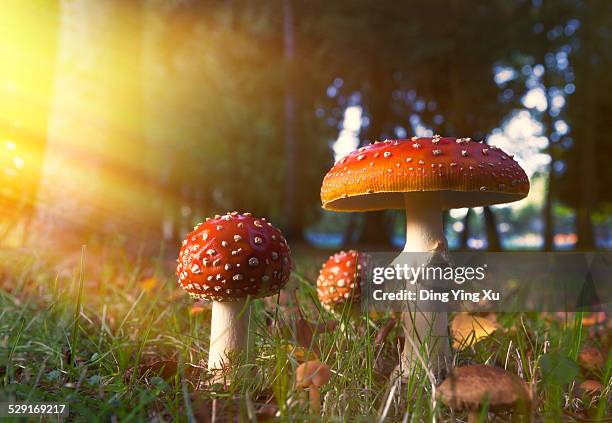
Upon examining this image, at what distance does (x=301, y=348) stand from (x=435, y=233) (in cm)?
83

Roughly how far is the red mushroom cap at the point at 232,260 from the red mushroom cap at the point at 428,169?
0.41 metres

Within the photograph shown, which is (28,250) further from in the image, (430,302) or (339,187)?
(430,302)

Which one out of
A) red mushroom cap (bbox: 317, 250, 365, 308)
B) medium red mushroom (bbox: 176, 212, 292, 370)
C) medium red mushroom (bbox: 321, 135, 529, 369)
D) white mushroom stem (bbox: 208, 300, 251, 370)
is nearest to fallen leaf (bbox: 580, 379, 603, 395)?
medium red mushroom (bbox: 321, 135, 529, 369)

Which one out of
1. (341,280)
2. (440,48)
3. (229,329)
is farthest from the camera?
(440,48)

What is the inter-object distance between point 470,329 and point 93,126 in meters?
7.40

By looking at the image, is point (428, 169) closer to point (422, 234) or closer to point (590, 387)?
point (422, 234)

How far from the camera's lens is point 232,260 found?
6.12 feet

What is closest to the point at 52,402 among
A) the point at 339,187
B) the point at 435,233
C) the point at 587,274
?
the point at 339,187

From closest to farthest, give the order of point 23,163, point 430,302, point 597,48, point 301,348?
point 301,348, point 430,302, point 23,163, point 597,48

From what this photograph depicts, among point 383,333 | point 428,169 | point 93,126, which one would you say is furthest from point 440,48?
point 383,333

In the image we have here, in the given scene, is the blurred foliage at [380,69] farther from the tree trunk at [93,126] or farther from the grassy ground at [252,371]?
the grassy ground at [252,371]

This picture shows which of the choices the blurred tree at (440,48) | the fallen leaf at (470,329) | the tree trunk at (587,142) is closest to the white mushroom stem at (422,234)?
the fallen leaf at (470,329)

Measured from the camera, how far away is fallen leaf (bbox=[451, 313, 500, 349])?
2129 mm

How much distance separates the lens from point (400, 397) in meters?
1.60
